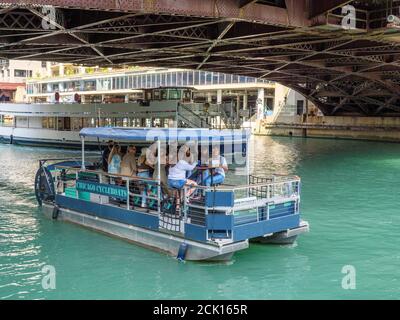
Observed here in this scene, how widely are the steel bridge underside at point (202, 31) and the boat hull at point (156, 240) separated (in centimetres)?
764

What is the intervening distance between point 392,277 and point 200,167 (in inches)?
192

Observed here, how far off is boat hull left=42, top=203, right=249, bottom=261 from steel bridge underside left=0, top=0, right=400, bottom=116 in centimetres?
764

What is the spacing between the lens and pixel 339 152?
4284 cm

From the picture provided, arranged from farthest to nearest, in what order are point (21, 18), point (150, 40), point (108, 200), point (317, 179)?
point (150, 40) → point (317, 179) → point (21, 18) → point (108, 200)

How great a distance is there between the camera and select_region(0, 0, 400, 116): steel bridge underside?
778 inches

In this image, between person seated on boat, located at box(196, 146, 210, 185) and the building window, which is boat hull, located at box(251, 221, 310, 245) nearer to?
person seated on boat, located at box(196, 146, 210, 185)

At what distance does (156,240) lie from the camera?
39.3 ft

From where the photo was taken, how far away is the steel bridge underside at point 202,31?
64.8 feet

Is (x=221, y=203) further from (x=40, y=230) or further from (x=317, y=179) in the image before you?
(x=317, y=179)

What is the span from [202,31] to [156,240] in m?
16.7

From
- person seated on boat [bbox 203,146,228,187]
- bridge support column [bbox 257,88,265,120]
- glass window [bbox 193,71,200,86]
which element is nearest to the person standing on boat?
person seated on boat [bbox 203,146,228,187]

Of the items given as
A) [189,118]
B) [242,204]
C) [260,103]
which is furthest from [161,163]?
[260,103]

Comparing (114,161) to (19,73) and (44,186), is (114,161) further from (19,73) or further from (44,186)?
(19,73)

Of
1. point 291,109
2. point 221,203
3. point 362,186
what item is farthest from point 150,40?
point 291,109
